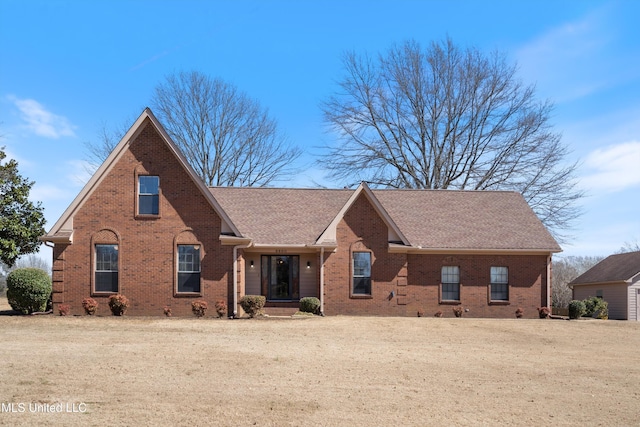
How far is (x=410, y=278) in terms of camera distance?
1168 inches

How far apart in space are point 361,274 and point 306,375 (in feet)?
45.6

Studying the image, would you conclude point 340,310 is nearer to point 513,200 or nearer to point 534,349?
point 534,349

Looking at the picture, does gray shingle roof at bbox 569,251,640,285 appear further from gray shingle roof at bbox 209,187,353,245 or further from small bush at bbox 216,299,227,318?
small bush at bbox 216,299,227,318

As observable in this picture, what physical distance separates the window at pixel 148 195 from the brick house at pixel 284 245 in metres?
0.04

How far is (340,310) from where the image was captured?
91.9 feet

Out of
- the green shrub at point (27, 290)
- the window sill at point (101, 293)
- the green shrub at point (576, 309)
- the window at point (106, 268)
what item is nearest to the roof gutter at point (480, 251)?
the green shrub at point (576, 309)

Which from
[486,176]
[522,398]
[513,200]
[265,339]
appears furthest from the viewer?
[486,176]

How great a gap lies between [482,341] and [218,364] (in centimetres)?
918

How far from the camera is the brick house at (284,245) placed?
1006 inches

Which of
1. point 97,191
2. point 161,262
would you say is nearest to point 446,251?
point 161,262

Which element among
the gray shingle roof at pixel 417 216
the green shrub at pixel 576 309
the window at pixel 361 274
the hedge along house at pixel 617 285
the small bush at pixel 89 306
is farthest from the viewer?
the hedge along house at pixel 617 285

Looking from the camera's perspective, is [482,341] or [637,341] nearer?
[482,341]

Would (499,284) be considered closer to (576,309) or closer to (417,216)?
(576,309)

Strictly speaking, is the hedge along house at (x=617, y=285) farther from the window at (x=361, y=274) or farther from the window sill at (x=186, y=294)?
the window sill at (x=186, y=294)
